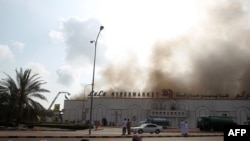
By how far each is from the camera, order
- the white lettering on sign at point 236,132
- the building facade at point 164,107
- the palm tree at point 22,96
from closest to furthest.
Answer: the white lettering on sign at point 236,132 → the palm tree at point 22,96 → the building facade at point 164,107

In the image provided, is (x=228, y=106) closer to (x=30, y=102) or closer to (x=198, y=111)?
(x=198, y=111)

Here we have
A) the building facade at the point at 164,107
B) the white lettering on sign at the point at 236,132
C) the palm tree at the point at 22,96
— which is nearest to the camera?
the white lettering on sign at the point at 236,132

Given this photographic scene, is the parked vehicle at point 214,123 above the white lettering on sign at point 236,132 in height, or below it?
below

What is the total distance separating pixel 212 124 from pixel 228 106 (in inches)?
989

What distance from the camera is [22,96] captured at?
38938mm

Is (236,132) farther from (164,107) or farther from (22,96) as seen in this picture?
(164,107)

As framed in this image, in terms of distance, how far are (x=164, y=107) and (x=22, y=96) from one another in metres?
42.3

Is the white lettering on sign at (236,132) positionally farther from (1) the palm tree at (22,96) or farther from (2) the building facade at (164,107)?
(2) the building facade at (164,107)

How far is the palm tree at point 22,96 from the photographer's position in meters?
37.7

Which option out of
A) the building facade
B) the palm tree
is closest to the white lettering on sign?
the palm tree

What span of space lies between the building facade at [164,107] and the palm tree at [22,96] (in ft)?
117

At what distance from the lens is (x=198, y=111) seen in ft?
236

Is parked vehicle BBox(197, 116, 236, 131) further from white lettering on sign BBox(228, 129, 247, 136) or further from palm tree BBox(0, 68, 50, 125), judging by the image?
white lettering on sign BBox(228, 129, 247, 136)

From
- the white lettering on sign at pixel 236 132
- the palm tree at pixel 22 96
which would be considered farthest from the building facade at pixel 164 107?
the white lettering on sign at pixel 236 132
